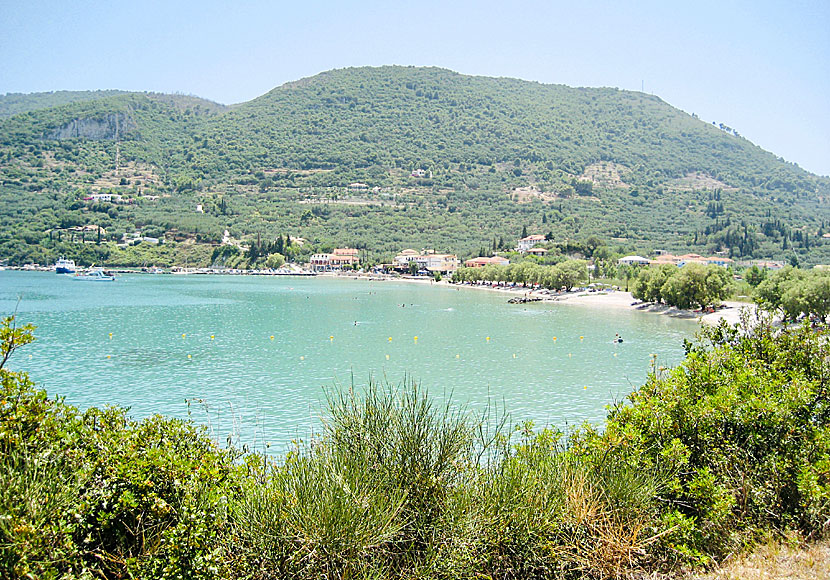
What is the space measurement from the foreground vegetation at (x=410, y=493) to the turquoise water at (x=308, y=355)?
5.26ft

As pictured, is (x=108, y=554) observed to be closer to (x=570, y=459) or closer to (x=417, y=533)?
(x=417, y=533)

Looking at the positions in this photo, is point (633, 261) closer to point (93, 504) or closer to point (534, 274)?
point (534, 274)

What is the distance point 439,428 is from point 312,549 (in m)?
1.58

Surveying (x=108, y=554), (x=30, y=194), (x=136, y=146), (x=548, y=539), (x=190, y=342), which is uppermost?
(x=136, y=146)

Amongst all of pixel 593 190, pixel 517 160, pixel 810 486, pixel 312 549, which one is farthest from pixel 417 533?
pixel 517 160

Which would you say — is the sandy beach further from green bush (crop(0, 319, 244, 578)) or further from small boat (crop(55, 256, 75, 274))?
small boat (crop(55, 256, 75, 274))

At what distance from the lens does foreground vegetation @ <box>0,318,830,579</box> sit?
401 centimetres

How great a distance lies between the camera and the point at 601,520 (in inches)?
204

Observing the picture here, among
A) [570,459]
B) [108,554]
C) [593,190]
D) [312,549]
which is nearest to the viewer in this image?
[108,554]

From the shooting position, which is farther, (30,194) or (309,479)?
(30,194)

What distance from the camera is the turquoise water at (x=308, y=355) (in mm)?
18188

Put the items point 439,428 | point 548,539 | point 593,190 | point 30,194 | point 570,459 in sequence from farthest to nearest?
1. point 593,190
2. point 30,194
3. point 570,459
4. point 439,428
5. point 548,539

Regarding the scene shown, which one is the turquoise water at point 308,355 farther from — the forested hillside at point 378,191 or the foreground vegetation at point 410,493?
the forested hillside at point 378,191

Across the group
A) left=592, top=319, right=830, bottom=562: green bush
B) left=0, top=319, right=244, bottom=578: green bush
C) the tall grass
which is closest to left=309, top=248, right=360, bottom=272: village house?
left=592, top=319, right=830, bottom=562: green bush
